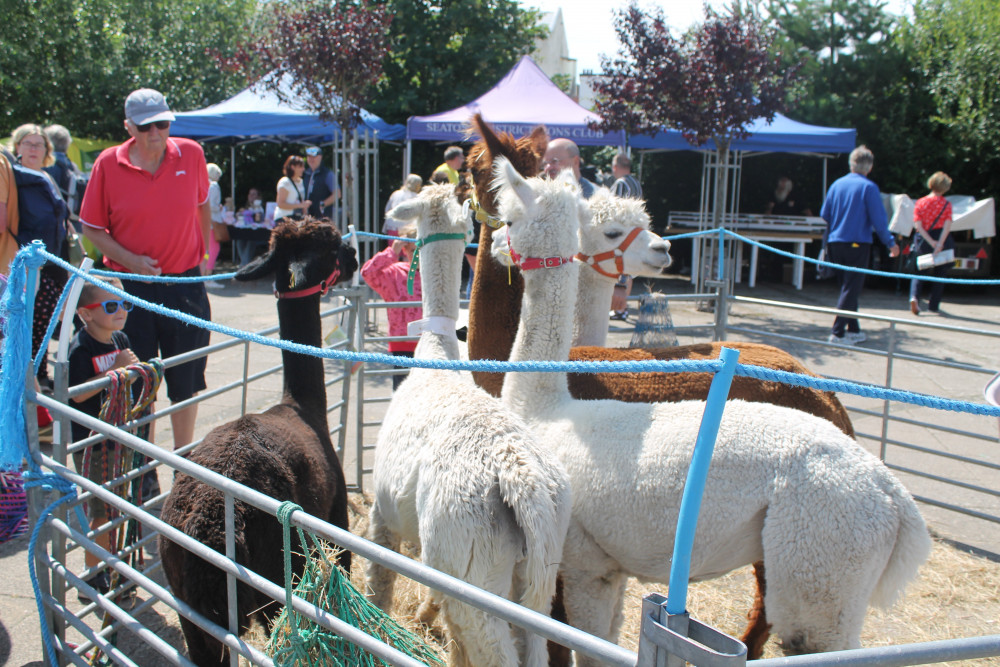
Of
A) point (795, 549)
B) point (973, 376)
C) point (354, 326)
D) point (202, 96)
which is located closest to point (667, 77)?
point (973, 376)

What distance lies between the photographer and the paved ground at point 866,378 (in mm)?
3199

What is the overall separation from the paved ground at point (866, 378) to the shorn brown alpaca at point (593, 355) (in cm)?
96

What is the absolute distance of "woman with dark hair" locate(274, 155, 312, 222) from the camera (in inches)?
392

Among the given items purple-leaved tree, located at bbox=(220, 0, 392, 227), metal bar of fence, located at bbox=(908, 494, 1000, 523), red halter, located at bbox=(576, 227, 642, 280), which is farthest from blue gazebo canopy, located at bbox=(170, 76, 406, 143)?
metal bar of fence, located at bbox=(908, 494, 1000, 523)

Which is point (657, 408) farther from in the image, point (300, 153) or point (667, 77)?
point (300, 153)

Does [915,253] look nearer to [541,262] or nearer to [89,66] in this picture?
[541,262]

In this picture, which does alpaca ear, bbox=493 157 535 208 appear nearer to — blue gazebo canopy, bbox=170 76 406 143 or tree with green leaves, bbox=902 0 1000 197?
blue gazebo canopy, bbox=170 76 406 143

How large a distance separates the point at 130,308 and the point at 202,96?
16.8 metres

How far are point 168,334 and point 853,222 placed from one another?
6.79m

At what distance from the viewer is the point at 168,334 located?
3598 mm

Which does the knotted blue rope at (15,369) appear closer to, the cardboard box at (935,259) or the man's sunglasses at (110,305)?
the man's sunglasses at (110,305)

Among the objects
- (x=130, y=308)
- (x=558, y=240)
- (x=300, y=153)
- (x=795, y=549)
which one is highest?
(x=300, y=153)

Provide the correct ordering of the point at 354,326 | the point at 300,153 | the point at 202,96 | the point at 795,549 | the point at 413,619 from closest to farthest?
1. the point at 795,549
2. the point at 413,619
3. the point at 354,326
4. the point at 300,153
5. the point at 202,96

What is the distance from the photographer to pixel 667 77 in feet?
30.3
